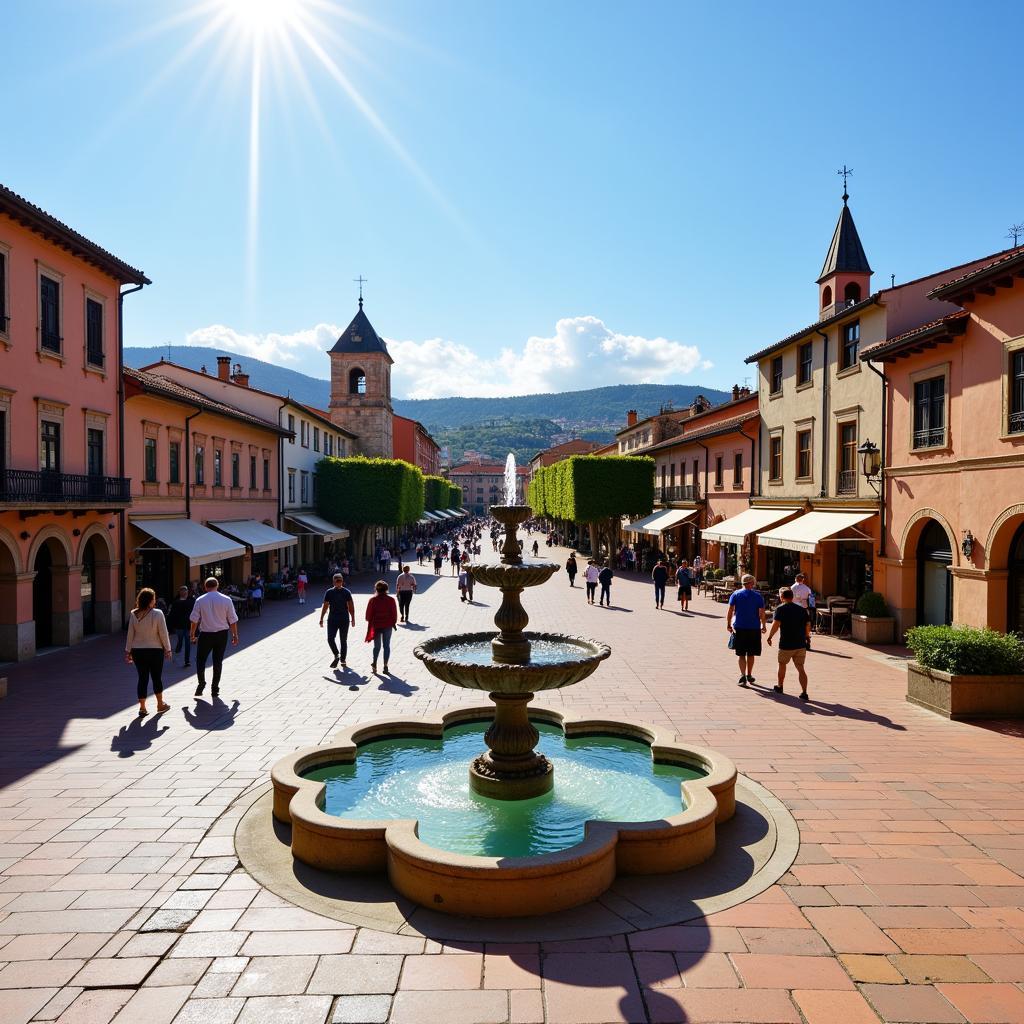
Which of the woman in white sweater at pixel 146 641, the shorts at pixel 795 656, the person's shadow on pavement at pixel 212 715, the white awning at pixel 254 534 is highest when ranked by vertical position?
the white awning at pixel 254 534

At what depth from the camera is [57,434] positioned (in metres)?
17.1

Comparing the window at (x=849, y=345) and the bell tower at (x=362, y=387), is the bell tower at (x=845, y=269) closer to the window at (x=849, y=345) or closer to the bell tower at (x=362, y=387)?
the window at (x=849, y=345)

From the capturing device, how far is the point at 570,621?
21.2 m

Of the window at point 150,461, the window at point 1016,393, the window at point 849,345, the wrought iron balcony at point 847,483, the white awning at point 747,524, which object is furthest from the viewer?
the white awning at point 747,524

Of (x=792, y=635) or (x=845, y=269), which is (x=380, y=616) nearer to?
(x=792, y=635)

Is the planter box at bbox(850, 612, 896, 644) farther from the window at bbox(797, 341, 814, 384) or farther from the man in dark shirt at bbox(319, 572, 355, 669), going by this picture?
the man in dark shirt at bbox(319, 572, 355, 669)

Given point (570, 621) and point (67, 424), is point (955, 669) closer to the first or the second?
point (570, 621)

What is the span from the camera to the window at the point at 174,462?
23297 mm

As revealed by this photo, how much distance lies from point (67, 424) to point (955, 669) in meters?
19.6

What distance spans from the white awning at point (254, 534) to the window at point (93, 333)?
8598 millimetres

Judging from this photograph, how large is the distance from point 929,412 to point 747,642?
831cm

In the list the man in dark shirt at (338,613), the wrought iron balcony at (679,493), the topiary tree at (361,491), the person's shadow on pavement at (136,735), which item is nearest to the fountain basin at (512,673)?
the person's shadow on pavement at (136,735)

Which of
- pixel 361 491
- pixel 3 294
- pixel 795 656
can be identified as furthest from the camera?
pixel 361 491

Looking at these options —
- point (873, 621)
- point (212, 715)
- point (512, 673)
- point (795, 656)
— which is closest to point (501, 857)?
point (512, 673)
